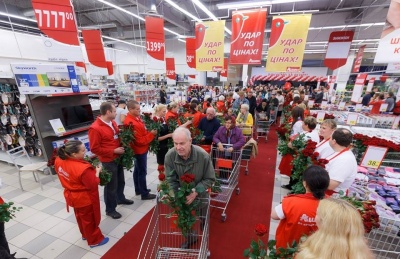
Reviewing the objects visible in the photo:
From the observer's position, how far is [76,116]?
591 cm

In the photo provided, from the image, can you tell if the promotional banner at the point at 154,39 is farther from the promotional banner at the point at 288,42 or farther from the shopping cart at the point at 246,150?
the shopping cart at the point at 246,150

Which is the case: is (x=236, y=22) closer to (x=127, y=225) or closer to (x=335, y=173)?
(x=335, y=173)

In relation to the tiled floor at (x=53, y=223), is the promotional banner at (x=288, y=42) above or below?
above

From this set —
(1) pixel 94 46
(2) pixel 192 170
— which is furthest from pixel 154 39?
(2) pixel 192 170

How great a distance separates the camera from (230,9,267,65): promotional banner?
5.86 metres

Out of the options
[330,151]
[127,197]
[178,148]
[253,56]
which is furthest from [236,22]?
[127,197]

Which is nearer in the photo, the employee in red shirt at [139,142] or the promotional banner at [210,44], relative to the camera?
the employee in red shirt at [139,142]

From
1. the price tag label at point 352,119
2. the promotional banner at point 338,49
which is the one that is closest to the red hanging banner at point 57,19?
the price tag label at point 352,119

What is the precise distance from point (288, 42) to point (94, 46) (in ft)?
25.3

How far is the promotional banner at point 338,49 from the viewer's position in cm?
784

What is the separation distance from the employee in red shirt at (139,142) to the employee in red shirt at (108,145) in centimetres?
34

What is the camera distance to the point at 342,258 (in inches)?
44.3

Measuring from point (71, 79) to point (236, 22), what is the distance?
5.00 m

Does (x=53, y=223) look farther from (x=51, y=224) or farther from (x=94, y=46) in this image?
(x=94, y=46)
